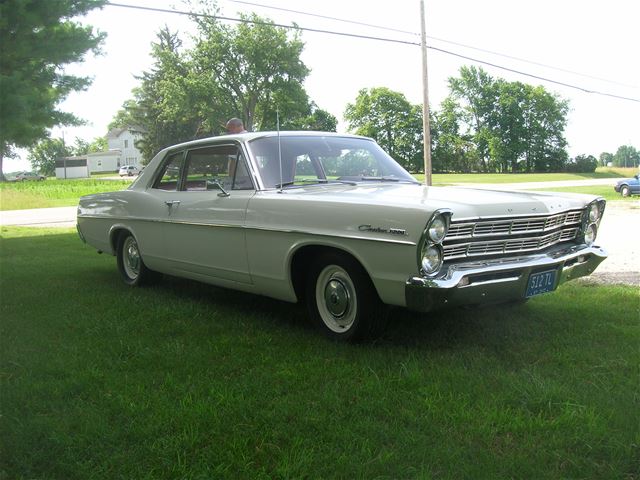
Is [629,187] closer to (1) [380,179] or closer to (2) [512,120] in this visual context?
(2) [512,120]

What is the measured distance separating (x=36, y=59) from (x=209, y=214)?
5832 millimetres

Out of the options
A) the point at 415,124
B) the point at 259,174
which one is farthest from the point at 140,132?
the point at 259,174

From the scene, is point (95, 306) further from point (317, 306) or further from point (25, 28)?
point (25, 28)

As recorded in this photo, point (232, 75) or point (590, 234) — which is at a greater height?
point (232, 75)

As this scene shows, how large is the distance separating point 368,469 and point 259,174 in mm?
2706

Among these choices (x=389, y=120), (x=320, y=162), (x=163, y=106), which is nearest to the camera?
(x=320, y=162)

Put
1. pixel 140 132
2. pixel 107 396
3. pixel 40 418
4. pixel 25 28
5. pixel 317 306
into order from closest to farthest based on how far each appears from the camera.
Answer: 1. pixel 40 418
2. pixel 107 396
3. pixel 317 306
4. pixel 25 28
5. pixel 140 132

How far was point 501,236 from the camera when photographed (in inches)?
144

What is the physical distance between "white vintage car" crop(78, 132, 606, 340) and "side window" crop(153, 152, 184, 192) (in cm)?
2

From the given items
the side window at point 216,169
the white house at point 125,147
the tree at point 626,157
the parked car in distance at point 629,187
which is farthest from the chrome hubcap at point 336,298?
the white house at point 125,147

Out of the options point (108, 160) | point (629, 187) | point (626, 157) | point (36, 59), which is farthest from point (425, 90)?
point (108, 160)

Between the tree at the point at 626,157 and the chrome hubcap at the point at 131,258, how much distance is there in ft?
103

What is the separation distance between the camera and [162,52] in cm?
4972

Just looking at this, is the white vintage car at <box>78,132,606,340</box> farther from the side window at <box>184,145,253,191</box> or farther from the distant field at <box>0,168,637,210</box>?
the distant field at <box>0,168,637,210</box>
